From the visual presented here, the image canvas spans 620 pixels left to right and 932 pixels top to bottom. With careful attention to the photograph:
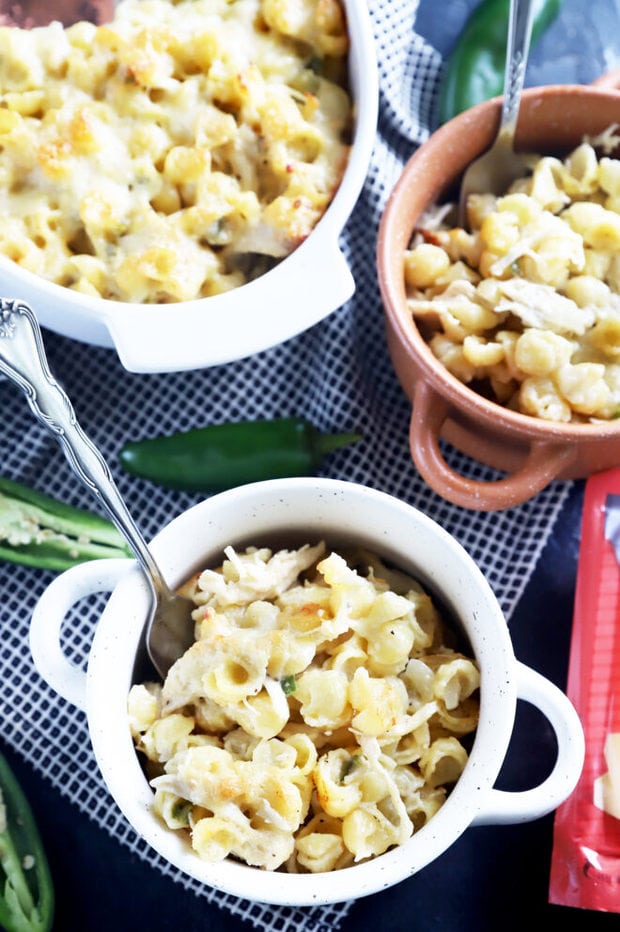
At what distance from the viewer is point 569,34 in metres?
2.07

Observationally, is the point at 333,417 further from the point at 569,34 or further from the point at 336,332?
the point at 569,34

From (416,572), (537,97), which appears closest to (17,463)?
(416,572)

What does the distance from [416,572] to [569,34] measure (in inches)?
43.5

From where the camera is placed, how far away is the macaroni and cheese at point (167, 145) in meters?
1.61

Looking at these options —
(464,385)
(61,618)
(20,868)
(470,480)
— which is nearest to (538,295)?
(464,385)

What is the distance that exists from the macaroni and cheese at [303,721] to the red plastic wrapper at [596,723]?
10.8 inches

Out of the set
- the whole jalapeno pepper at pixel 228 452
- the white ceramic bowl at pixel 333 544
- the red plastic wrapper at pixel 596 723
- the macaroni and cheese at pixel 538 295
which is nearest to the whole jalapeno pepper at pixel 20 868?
the white ceramic bowl at pixel 333 544

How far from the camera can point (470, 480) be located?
1.63 metres

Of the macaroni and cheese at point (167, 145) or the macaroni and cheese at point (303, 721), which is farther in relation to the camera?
the macaroni and cheese at point (167, 145)

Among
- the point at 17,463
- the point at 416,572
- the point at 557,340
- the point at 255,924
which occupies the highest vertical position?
the point at 557,340

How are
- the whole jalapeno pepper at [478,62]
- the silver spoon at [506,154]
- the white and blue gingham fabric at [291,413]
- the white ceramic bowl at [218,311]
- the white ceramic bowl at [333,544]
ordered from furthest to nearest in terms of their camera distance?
the whole jalapeno pepper at [478,62] < the white and blue gingham fabric at [291,413] < the silver spoon at [506,154] < the white ceramic bowl at [218,311] < the white ceramic bowl at [333,544]

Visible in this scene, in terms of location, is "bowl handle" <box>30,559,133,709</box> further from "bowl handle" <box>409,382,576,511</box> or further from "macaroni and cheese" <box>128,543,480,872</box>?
"bowl handle" <box>409,382,576,511</box>

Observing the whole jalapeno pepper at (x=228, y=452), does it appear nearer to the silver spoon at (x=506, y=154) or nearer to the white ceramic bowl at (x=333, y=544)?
the white ceramic bowl at (x=333, y=544)

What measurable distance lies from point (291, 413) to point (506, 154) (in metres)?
0.55
